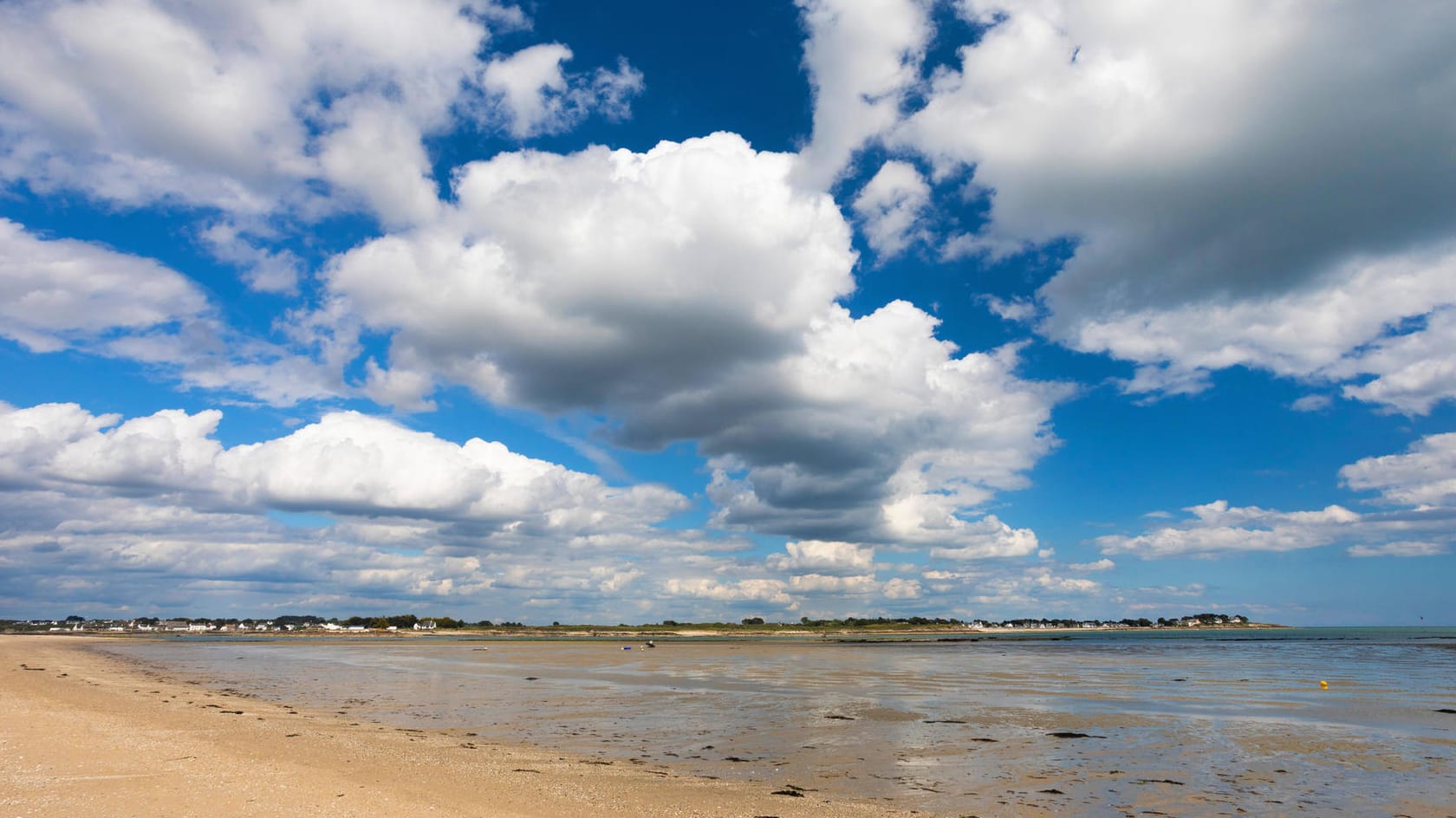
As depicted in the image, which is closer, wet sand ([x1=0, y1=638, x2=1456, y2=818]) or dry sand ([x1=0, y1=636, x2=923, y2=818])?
dry sand ([x1=0, y1=636, x2=923, y2=818])

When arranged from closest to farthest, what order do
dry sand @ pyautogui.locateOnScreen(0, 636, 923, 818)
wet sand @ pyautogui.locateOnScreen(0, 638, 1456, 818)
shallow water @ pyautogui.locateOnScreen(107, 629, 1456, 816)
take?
dry sand @ pyautogui.locateOnScreen(0, 636, 923, 818), wet sand @ pyautogui.locateOnScreen(0, 638, 1456, 818), shallow water @ pyautogui.locateOnScreen(107, 629, 1456, 816)

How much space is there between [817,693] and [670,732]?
48.7 feet

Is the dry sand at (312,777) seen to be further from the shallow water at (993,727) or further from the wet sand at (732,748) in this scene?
the shallow water at (993,727)

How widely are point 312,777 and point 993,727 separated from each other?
20.7m

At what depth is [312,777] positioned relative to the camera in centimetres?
1549

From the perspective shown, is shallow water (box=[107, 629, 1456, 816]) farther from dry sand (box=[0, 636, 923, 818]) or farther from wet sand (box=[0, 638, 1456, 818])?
dry sand (box=[0, 636, 923, 818])

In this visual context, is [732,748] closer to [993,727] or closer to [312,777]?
[993,727]

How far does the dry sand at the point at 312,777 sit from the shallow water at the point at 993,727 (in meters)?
1.96

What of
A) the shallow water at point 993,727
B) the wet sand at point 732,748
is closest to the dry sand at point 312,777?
the wet sand at point 732,748

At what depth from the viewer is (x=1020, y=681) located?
44156 mm

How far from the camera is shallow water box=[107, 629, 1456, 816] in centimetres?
1659

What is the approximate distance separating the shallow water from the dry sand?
1.96 metres

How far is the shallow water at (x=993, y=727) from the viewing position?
54.4ft

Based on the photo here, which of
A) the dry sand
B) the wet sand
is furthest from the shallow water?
the dry sand
